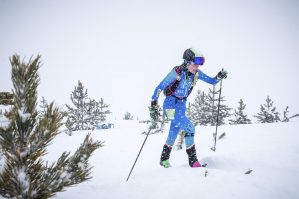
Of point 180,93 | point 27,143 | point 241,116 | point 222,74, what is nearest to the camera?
point 27,143

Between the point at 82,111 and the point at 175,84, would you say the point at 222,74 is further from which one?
the point at 82,111

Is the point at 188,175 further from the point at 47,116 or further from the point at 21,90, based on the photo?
the point at 21,90

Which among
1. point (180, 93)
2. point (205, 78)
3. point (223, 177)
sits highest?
point (205, 78)

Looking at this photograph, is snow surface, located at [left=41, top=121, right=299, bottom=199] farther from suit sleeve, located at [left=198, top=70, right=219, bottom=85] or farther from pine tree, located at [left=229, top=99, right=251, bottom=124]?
pine tree, located at [left=229, top=99, right=251, bottom=124]

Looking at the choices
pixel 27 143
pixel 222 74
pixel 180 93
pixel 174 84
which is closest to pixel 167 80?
pixel 174 84

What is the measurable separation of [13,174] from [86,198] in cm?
148

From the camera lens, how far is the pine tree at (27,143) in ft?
6.07

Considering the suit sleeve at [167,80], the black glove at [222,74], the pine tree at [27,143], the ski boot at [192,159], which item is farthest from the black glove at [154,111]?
the pine tree at [27,143]

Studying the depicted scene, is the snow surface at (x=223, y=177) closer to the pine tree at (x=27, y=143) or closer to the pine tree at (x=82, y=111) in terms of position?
the pine tree at (x=27, y=143)

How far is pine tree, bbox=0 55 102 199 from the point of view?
185cm

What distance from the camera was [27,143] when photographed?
6.34ft

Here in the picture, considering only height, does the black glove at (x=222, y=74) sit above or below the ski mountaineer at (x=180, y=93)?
above

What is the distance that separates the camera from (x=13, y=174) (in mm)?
1820

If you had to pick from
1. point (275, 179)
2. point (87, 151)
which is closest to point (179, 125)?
point (275, 179)
